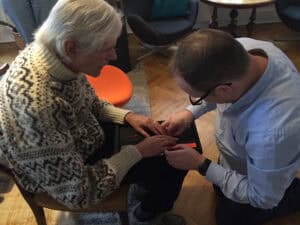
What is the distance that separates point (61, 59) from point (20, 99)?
0.19 meters

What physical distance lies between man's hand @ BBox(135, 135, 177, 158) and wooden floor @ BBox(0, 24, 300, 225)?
0.56 metres

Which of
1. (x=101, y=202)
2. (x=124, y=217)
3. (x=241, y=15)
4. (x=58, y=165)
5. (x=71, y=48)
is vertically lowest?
(x=241, y=15)

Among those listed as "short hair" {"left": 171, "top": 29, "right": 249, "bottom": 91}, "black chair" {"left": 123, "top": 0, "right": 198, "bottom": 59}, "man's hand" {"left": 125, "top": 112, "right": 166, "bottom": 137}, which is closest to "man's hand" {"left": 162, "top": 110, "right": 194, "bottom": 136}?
"man's hand" {"left": 125, "top": 112, "right": 166, "bottom": 137}

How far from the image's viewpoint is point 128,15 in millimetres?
2797

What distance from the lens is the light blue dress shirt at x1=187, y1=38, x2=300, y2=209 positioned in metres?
1.05

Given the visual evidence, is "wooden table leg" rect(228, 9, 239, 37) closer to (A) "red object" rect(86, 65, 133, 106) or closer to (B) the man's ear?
(A) "red object" rect(86, 65, 133, 106)

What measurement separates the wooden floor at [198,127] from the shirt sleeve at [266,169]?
1.81 ft

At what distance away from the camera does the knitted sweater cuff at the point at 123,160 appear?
1257mm

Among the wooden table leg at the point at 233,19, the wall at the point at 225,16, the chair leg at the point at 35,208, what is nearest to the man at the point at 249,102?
the chair leg at the point at 35,208

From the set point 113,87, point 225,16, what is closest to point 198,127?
point 113,87

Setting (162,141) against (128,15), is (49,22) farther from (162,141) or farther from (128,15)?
(128,15)

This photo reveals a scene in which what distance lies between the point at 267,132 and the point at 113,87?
3.50 feet

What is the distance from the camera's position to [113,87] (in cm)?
194

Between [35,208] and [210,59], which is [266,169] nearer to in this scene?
[210,59]
